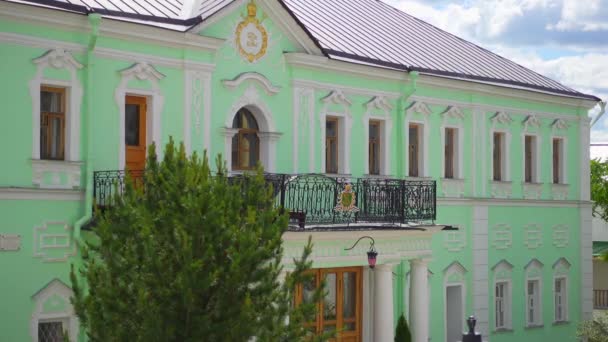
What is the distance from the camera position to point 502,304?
93.0 ft

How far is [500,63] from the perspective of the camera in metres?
30.2

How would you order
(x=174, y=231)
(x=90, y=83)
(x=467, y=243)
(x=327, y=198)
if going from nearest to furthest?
1. (x=174, y=231)
2. (x=90, y=83)
3. (x=327, y=198)
4. (x=467, y=243)

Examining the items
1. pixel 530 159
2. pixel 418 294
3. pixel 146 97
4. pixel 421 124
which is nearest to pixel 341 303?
pixel 418 294

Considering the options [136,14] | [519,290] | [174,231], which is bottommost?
[519,290]

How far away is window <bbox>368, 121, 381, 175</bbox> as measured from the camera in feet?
82.5

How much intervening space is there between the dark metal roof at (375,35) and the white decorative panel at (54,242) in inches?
138

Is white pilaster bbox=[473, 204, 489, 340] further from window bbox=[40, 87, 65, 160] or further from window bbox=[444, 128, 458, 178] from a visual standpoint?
window bbox=[40, 87, 65, 160]

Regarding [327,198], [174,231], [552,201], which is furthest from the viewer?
[552,201]

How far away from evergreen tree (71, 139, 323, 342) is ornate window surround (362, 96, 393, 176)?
36.1ft

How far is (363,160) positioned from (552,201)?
7464 millimetres

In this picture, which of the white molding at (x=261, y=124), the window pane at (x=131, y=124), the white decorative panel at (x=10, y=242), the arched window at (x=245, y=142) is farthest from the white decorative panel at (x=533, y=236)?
the white decorative panel at (x=10, y=242)

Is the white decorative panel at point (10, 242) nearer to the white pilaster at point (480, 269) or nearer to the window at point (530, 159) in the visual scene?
the white pilaster at point (480, 269)

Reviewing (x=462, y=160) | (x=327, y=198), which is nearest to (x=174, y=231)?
(x=327, y=198)

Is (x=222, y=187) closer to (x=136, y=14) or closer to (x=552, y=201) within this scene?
(x=136, y=14)
